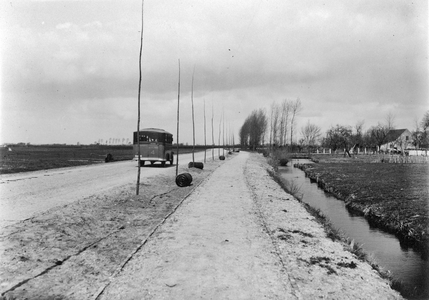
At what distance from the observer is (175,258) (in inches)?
233

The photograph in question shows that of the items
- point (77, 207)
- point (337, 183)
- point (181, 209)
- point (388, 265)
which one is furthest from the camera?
point (337, 183)

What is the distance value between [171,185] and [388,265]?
11079 mm

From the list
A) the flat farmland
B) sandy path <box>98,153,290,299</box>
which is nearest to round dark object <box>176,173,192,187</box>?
sandy path <box>98,153,290,299</box>

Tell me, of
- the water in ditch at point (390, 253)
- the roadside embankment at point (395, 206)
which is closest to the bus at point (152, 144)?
the roadside embankment at point (395, 206)

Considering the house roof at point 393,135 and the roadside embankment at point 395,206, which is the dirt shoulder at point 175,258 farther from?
the house roof at point 393,135

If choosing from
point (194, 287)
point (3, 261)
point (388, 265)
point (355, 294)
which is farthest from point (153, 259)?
point (388, 265)

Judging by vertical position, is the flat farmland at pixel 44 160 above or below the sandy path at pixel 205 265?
above

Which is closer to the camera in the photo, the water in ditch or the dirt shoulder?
the dirt shoulder

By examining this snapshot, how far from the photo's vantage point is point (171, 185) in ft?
55.5

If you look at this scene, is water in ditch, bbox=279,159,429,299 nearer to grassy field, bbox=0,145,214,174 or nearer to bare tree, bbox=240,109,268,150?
grassy field, bbox=0,145,214,174

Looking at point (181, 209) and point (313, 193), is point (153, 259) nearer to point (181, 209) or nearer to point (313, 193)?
point (181, 209)

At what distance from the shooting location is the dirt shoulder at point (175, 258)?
4.70m

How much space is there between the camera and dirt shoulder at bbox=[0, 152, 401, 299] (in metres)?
4.70

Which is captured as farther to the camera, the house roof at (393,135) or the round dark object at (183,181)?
the house roof at (393,135)
